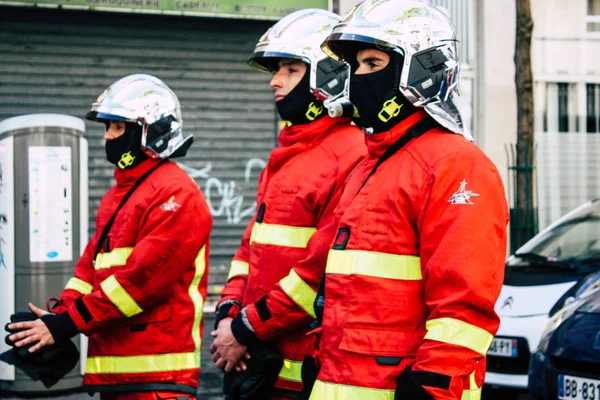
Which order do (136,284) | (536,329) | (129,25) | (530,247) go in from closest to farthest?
(136,284) < (536,329) < (530,247) < (129,25)

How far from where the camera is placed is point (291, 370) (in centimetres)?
399

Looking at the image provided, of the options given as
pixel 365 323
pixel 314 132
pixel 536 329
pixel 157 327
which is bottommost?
pixel 536 329

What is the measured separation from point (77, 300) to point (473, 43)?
33.5ft

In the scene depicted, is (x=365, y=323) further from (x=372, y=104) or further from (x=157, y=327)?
(x=157, y=327)

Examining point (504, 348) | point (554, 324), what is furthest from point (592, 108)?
point (554, 324)

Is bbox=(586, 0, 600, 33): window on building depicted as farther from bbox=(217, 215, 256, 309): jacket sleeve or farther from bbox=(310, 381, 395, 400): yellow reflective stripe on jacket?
bbox=(310, 381, 395, 400): yellow reflective stripe on jacket

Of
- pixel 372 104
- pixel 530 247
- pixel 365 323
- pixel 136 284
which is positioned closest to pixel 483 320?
pixel 365 323

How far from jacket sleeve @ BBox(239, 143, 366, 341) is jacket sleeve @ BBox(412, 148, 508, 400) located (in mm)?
701

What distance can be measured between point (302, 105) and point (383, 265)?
4.56 ft

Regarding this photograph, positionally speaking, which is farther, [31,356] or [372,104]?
[31,356]

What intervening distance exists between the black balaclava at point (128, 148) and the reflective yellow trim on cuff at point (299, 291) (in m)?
1.49

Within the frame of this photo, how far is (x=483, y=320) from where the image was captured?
283 cm

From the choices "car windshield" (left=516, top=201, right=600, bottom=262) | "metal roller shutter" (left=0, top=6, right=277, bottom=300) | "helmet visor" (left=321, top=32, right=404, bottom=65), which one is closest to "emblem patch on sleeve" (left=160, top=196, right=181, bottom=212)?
"helmet visor" (left=321, top=32, right=404, bottom=65)

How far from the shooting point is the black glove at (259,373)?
12.8 ft
